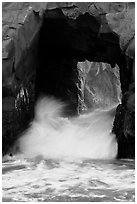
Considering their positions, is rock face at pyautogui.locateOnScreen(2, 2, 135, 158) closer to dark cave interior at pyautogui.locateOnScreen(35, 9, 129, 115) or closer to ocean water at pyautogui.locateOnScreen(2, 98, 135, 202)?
dark cave interior at pyautogui.locateOnScreen(35, 9, 129, 115)

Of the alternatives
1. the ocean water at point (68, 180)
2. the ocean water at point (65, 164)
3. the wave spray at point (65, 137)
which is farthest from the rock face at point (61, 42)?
the ocean water at point (68, 180)

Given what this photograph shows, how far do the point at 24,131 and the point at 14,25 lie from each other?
109 inches

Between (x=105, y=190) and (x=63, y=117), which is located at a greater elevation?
(x=105, y=190)

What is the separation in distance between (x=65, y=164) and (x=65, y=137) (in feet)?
8.63

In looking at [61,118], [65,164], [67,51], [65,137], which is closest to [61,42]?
[67,51]

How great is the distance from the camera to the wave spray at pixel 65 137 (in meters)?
7.83

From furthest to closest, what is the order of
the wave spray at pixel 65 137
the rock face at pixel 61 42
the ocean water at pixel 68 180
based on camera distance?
the wave spray at pixel 65 137 < the rock face at pixel 61 42 < the ocean water at pixel 68 180

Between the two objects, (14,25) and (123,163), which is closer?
(123,163)

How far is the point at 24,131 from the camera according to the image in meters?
9.17

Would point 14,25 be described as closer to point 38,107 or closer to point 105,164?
point 105,164

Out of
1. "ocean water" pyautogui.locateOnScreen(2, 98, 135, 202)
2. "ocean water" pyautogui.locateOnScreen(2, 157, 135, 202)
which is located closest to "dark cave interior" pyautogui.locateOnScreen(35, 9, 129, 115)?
"ocean water" pyautogui.locateOnScreen(2, 98, 135, 202)

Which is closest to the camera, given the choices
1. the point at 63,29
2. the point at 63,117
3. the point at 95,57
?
the point at 63,29

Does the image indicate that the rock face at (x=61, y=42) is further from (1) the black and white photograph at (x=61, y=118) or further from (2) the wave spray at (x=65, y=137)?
(2) the wave spray at (x=65, y=137)

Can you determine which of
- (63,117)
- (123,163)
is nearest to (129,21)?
(123,163)
